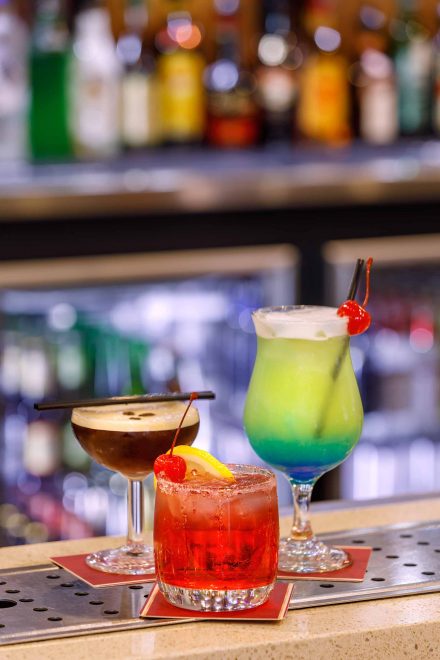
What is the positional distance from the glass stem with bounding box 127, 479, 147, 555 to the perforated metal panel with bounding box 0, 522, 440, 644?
0.27 feet

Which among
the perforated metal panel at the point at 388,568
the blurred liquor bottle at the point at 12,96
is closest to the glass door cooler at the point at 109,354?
the blurred liquor bottle at the point at 12,96

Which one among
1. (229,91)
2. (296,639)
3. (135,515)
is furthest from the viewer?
(229,91)

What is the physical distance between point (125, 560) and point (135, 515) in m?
0.05

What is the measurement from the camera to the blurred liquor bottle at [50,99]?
308 cm

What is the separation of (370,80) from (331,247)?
23.5 inches

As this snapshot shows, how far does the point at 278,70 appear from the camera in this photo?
3.31 meters

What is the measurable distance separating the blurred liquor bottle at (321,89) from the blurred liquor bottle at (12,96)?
0.77 metres

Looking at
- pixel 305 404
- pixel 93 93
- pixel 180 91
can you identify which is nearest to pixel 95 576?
pixel 305 404

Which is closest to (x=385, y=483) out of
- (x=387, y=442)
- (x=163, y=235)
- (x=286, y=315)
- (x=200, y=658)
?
(x=387, y=442)

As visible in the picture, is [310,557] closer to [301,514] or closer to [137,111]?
[301,514]

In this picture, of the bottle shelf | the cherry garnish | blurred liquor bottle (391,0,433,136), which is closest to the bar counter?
the cherry garnish

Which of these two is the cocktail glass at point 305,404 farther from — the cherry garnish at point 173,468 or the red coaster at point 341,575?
the cherry garnish at point 173,468

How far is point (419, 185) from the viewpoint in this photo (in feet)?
10.2

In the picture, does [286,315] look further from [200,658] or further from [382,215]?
[382,215]
